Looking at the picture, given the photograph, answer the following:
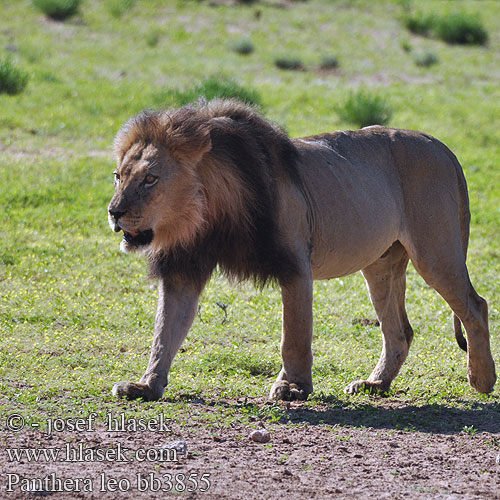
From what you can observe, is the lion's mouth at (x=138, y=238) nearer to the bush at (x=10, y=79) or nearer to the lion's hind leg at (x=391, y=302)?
the lion's hind leg at (x=391, y=302)

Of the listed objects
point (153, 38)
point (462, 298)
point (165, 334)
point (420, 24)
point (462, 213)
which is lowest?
point (165, 334)

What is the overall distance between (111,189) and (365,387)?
6.91 meters

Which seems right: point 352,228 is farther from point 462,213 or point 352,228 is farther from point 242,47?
point 242,47

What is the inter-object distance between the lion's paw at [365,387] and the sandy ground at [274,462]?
98cm

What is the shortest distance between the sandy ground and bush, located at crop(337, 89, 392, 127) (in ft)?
36.3

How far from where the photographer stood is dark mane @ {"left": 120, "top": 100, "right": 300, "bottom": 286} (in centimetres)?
588

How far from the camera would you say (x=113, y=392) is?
591cm

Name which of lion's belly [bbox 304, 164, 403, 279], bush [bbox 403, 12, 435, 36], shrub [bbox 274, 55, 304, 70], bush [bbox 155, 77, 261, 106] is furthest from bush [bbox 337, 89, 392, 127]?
bush [bbox 403, 12, 435, 36]

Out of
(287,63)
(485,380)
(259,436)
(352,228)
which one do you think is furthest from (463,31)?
(259,436)

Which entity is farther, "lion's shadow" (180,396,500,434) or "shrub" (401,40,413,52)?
"shrub" (401,40,413,52)

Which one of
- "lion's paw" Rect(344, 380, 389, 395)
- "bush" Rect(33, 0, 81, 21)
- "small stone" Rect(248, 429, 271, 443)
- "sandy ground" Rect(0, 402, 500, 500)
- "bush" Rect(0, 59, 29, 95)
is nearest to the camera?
"sandy ground" Rect(0, 402, 500, 500)

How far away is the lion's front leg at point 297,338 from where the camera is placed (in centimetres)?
601

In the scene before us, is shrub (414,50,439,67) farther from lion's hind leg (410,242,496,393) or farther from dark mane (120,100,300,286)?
dark mane (120,100,300,286)

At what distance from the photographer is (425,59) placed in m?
22.7
